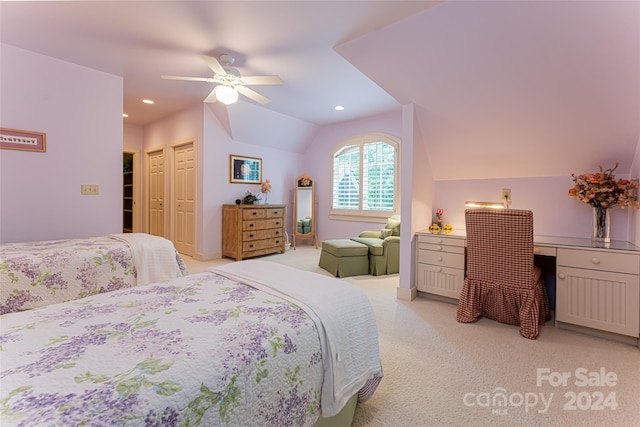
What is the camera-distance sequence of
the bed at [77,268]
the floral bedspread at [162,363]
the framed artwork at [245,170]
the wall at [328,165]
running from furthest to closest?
the wall at [328,165]
the framed artwork at [245,170]
the bed at [77,268]
the floral bedspread at [162,363]

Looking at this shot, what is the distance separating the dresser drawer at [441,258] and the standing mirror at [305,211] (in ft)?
10.8

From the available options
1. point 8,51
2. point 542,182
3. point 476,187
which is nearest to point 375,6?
point 476,187

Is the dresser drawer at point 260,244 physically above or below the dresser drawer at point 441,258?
below

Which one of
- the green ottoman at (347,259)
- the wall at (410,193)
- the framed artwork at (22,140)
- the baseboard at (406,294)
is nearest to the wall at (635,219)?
the wall at (410,193)

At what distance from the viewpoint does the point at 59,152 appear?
124 inches

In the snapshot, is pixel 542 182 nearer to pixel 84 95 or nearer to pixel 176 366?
pixel 176 366

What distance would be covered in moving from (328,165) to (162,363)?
5535mm

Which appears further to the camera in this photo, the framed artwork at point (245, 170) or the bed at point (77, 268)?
the framed artwork at point (245, 170)

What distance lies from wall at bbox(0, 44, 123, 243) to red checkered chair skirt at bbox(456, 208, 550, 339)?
407 cm

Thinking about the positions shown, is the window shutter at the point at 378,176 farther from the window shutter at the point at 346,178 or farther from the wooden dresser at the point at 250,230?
the wooden dresser at the point at 250,230

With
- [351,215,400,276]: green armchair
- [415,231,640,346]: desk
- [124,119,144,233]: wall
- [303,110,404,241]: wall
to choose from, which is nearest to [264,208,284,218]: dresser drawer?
[303,110,404,241]: wall

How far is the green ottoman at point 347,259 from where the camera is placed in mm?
3936

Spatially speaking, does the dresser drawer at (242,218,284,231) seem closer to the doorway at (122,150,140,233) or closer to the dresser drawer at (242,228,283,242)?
the dresser drawer at (242,228,283,242)

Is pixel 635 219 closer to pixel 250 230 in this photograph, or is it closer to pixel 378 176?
pixel 378 176
